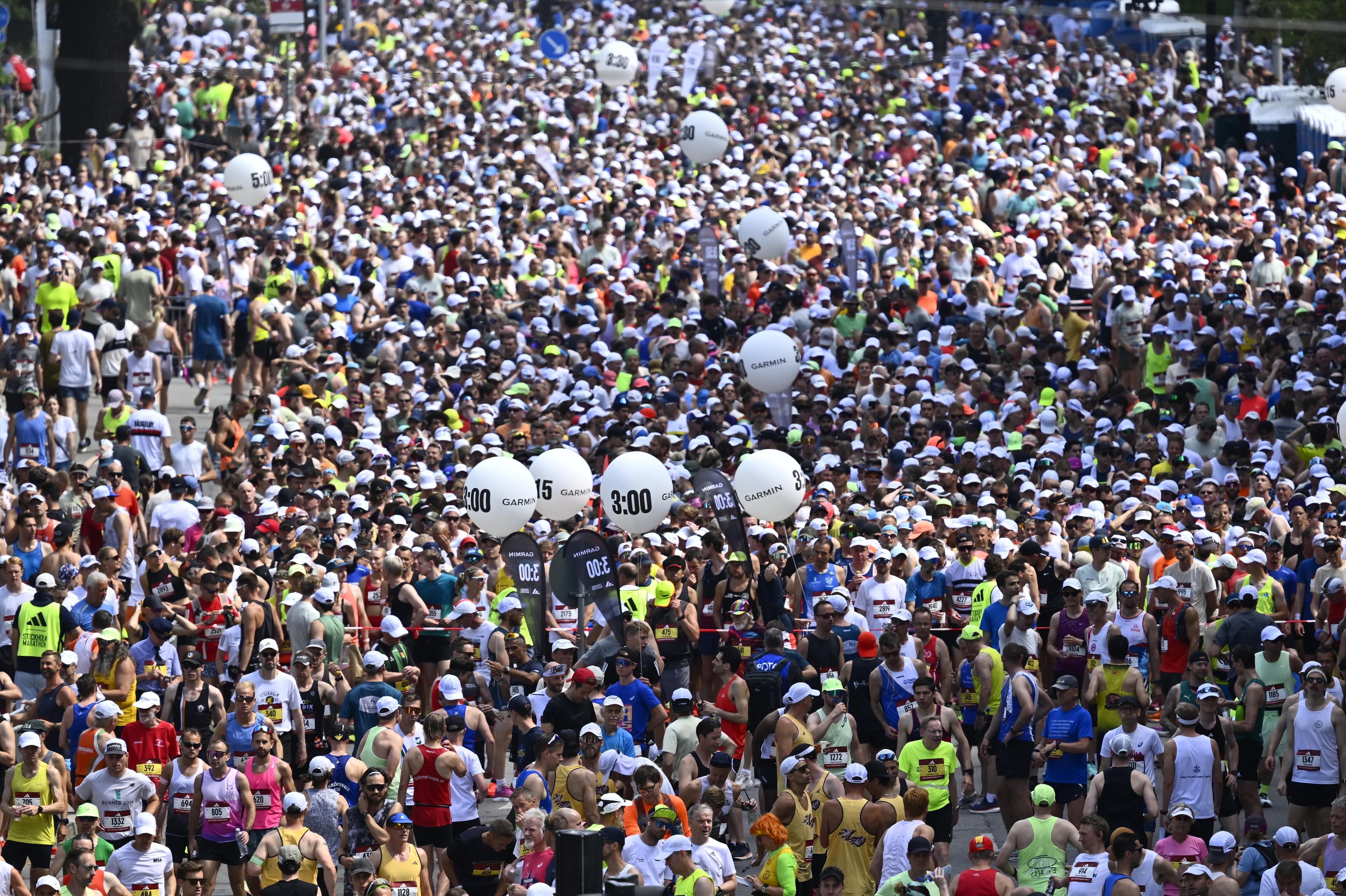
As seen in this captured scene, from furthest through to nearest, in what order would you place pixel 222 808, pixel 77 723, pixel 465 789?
1. pixel 77 723
2. pixel 465 789
3. pixel 222 808

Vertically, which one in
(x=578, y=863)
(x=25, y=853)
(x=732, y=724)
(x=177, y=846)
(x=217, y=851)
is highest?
(x=578, y=863)

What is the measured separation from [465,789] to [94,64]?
20904 mm

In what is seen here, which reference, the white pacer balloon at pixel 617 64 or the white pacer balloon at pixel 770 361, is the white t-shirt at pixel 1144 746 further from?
the white pacer balloon at pixel 617 64

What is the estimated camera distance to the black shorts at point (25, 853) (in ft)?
46.7

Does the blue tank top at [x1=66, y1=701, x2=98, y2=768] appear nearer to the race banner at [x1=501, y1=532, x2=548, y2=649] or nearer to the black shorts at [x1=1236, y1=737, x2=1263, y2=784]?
the race banner at [x1=501, y1=532, x2=548, y2=649]

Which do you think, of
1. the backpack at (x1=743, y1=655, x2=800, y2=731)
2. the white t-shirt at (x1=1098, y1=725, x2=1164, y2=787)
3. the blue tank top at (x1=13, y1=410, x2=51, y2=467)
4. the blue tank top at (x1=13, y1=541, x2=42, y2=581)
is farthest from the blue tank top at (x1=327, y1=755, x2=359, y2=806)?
the blue tank top at (x1=13, y1=410, x2=51, y2=467)

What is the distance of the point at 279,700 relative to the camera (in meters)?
14.9

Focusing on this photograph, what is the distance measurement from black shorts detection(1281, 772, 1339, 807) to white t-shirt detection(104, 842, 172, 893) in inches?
46.3

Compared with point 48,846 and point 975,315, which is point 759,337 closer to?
point 975,315

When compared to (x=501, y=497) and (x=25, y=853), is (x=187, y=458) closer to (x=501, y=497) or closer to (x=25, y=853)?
(x=501, y=497)

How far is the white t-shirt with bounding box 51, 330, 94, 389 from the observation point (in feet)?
70.9

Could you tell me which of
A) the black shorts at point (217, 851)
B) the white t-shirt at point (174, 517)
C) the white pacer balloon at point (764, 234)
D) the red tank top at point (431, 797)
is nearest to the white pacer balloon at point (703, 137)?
the white pacer balloon at point (764, 234)

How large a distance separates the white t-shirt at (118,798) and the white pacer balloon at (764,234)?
1269 cm

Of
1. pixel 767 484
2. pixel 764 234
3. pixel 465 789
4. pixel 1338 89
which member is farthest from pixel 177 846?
pixel 1338 89
